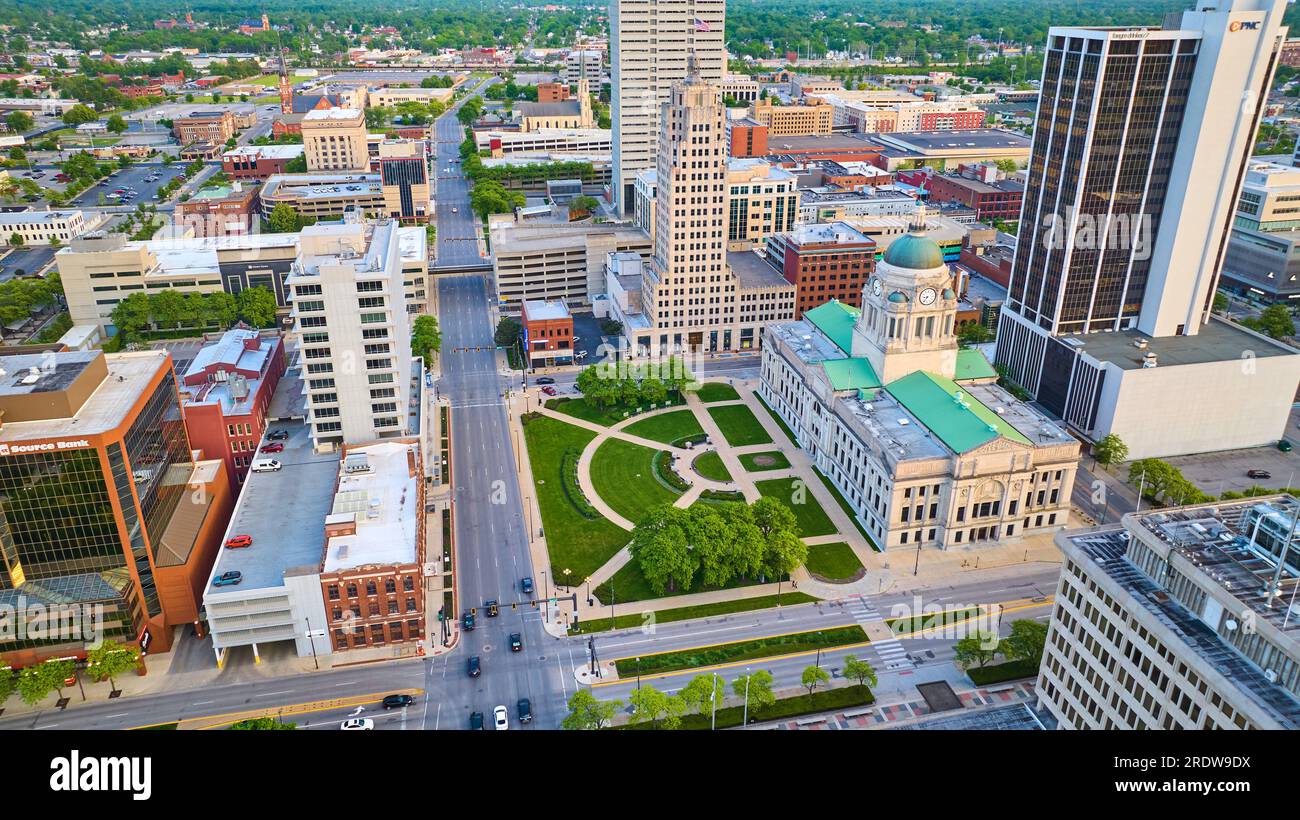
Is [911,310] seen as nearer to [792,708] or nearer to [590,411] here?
[590,411]

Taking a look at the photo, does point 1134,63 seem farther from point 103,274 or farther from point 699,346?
point 103,274

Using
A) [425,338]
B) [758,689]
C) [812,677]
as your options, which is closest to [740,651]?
[758,689]

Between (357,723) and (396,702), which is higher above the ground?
(357,723)

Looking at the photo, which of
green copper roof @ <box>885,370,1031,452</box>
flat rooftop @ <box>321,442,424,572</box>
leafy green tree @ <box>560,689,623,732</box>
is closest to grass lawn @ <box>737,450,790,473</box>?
green copper roof @ <box>885,370,1031,452</box>

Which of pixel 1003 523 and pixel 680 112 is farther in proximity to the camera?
pixel 680 112

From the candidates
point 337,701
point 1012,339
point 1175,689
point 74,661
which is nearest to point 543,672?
point 337,701

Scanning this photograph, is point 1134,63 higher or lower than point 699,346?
higher
